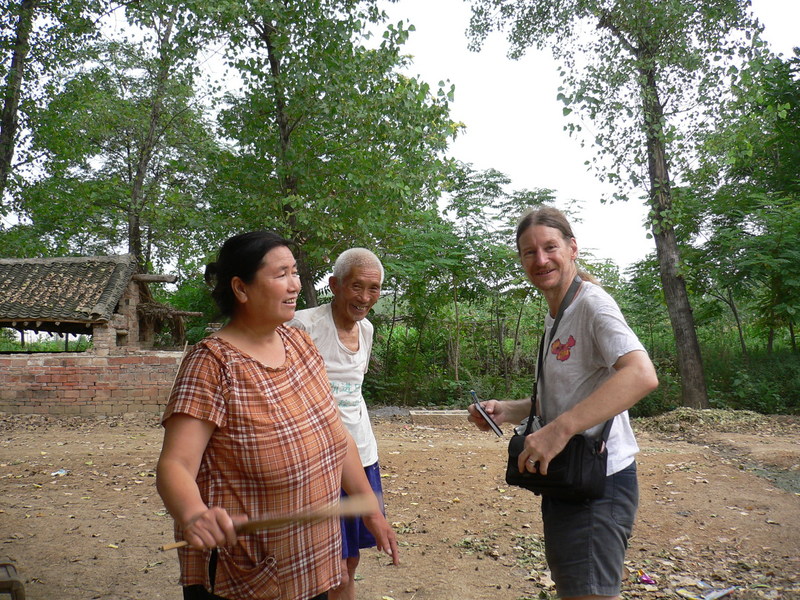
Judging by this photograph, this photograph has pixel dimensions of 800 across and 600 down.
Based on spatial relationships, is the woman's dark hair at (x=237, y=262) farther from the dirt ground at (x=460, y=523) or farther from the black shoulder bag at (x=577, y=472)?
the dirt ground at (x=460, y=523)

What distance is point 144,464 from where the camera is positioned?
869 cm

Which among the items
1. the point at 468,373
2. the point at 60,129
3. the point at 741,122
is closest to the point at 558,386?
the point at 741,122

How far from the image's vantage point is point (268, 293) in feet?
7.34

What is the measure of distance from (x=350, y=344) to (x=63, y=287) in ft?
51.3

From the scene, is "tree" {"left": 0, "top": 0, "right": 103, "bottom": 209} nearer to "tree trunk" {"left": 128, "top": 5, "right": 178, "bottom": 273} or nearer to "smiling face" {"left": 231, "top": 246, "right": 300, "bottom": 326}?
"tree trunk" {"left": 128, "top": 5, "right": 178, "bottom": 273}

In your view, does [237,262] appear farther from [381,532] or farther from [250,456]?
[381,532]

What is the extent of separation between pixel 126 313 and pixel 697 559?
51.2 ft

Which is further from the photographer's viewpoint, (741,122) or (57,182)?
(57,182)

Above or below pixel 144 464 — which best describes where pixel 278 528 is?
above

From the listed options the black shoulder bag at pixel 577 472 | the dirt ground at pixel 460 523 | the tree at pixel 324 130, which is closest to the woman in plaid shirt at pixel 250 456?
the black shoulder bag at pixel 577 472

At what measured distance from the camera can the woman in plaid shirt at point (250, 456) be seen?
192 cm

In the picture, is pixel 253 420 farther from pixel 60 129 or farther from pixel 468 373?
pixel 60 129

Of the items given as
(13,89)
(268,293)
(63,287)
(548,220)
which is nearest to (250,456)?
(268,293)

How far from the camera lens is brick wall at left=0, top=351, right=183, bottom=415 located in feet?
47.8
